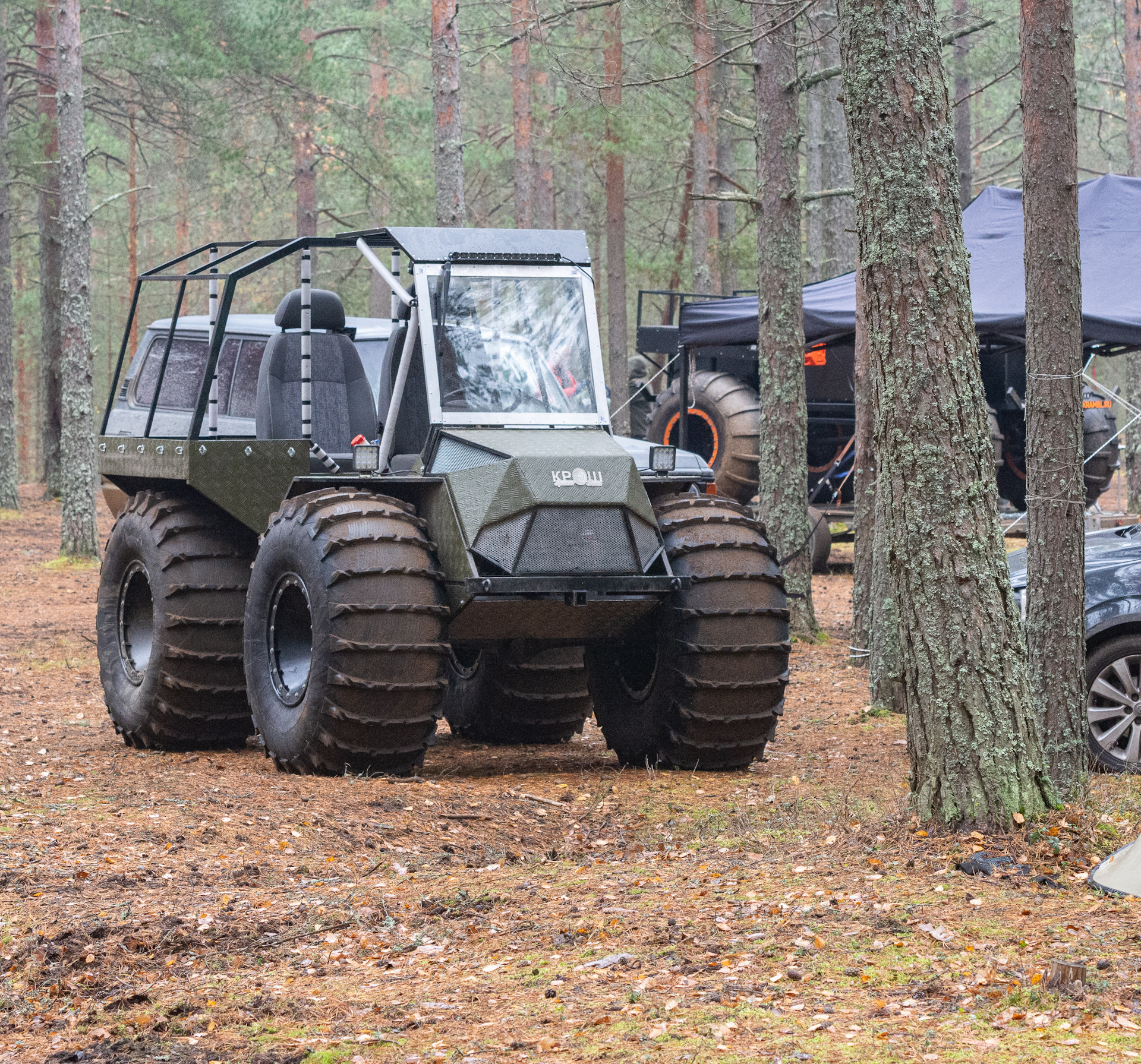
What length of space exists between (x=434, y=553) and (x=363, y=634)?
1.93ft

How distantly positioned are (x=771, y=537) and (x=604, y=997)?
8449 mm

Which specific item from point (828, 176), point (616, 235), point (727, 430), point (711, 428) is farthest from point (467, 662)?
point (616, 235)

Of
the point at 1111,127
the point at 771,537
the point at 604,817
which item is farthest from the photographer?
the point at 1111,127

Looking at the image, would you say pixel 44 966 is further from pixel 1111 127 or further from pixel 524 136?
pixel 1111 127

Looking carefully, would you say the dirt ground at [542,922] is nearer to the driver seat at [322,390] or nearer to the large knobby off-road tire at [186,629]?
the large knobby off-road tire at [186,629]

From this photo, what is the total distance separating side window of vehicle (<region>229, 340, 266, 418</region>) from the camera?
13.1 metres

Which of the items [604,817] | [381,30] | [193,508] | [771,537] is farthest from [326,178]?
[604,817]

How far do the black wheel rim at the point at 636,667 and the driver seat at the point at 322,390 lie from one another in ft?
6.07

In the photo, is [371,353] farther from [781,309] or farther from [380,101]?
[380,101]

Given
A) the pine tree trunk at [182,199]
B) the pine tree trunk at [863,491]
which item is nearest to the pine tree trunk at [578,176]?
the pine tree trunk at [182,199]

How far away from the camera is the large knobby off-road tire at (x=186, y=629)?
8.44 m

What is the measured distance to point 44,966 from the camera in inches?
181

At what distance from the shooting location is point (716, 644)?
288 inches

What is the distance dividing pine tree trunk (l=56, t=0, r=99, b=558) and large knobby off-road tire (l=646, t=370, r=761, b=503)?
7.31 metres
